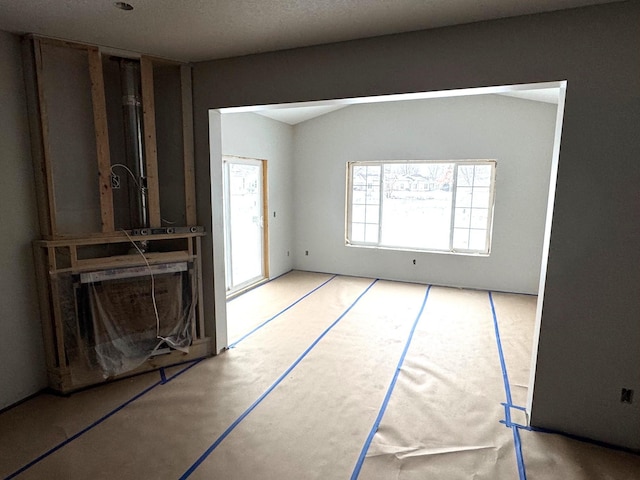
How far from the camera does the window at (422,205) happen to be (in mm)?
5586

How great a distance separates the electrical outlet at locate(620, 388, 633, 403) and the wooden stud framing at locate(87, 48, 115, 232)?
3.70m

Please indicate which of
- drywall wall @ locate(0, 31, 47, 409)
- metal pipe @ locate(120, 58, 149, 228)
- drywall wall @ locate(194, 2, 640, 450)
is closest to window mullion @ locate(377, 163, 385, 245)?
drywall wall @ locate(194, 2, 640, 450)

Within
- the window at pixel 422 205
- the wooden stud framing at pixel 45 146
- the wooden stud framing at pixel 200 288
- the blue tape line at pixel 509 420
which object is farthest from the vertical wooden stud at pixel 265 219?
the blue tape line at pixel 509 420

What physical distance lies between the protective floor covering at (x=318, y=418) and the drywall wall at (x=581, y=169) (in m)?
0.44

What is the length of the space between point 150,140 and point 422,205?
4255 millimetres

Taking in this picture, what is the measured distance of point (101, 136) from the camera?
2.79 metres

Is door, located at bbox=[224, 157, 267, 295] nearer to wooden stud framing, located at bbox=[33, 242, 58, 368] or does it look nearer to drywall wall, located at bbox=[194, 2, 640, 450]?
wooden stud framing, located at bbox=[33, 242, 58, 368]

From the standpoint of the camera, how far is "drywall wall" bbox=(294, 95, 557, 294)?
203 inches

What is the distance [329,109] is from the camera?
601 cm

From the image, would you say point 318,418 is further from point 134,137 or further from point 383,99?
point 134,137

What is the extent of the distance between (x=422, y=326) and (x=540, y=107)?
11.3ft

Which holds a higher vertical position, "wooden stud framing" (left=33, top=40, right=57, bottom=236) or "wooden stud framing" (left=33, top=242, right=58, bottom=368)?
"wooden stud framing" (left=33, top=40, right=57, bottom=236)

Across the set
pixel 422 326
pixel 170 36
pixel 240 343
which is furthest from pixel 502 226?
pixel 170 36

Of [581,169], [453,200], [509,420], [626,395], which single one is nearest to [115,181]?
[581,169]
